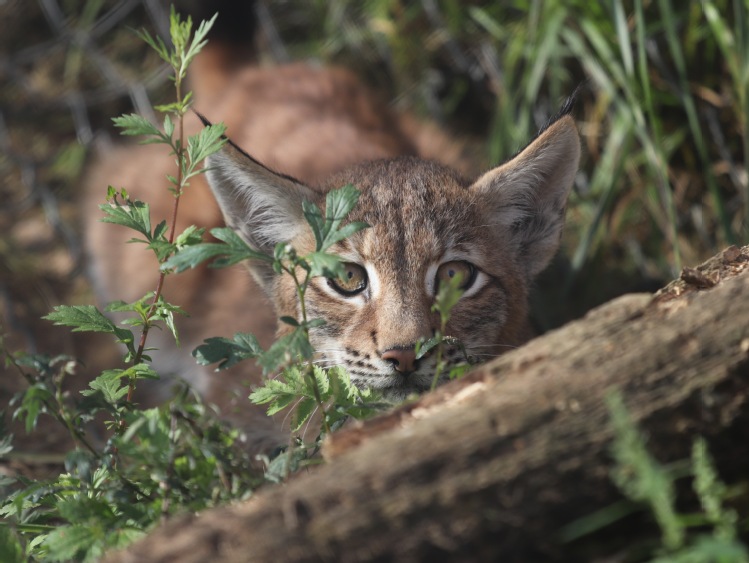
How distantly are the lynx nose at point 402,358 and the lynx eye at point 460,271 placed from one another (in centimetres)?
34

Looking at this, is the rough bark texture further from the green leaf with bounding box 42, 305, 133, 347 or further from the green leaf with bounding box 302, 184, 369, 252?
the green leaf with bounding box 42, 305, 133, 347

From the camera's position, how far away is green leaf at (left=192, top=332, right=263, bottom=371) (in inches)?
70.4

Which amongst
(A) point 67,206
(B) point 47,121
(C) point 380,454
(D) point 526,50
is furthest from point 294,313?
(B) point 47,121

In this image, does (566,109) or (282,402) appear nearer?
(282,402)

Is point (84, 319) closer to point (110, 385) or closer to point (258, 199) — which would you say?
point (110, 385)

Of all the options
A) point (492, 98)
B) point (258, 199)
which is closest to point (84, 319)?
point (258, 199)

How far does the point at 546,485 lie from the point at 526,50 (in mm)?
2967

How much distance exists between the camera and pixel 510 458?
1384 millimetres

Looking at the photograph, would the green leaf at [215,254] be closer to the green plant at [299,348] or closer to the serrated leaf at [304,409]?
the green plant at [299,348]

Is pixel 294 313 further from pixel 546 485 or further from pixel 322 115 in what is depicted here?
pixel 322 115

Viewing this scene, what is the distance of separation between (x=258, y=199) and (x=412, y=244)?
1.77 ft

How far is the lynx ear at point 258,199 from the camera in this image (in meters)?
2.62

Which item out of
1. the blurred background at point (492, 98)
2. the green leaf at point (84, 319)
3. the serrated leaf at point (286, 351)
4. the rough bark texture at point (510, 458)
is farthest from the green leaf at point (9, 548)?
the blurred background at point (492, 98)

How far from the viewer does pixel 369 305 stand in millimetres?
2482
